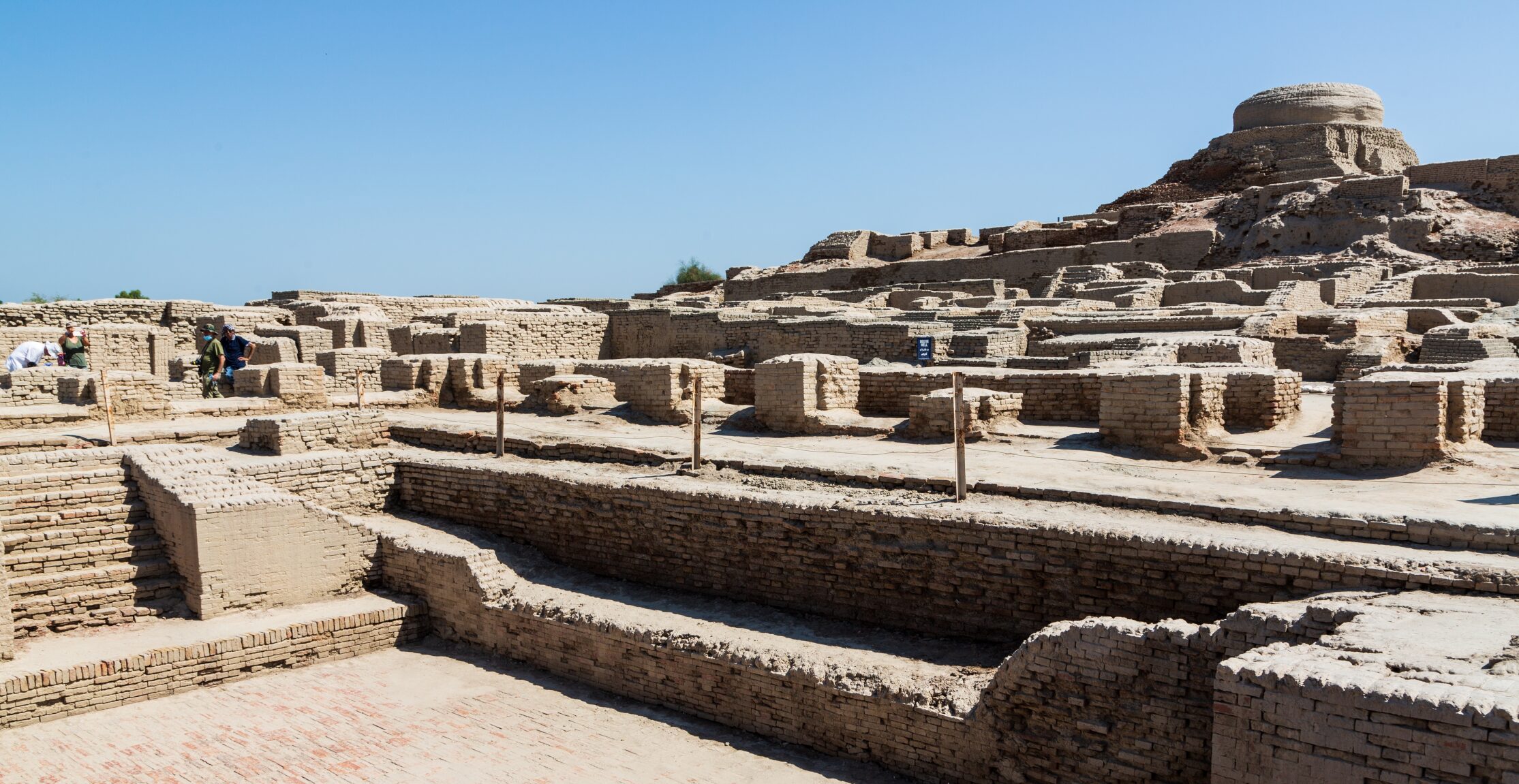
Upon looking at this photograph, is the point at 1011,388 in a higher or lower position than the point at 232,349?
lower

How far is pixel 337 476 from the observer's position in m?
9.59

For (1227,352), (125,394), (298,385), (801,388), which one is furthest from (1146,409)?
(125,394)

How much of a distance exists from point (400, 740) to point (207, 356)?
8789 millimetres

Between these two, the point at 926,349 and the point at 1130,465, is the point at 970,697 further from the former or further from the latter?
the point at 926,349

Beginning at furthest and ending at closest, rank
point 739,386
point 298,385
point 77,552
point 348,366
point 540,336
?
point 540,336 → point 348,366 → point 298,385 → point 739,386 → point 77,552

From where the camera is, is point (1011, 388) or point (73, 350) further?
point (73, 350)

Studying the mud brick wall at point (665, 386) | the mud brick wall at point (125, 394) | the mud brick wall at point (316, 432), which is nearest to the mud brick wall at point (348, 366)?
the mud brick wall at point (125, 394)

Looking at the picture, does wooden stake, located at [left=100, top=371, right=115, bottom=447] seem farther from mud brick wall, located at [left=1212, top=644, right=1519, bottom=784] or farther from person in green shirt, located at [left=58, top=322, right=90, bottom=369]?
mud brick wall, located at [left=1212, top=644, right=1519, bottom=784]

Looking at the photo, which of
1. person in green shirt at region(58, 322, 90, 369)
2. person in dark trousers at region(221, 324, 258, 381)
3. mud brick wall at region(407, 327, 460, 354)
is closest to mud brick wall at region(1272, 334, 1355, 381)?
mud brick wall at region(407, 327, 460, 354)

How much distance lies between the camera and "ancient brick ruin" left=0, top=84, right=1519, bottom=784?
486cm

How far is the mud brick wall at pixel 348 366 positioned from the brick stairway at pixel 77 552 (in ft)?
17.9

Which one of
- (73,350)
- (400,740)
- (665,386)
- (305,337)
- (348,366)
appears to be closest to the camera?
(400,740)

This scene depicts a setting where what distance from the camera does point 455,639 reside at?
838 cm

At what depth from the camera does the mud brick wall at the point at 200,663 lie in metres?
6.79
